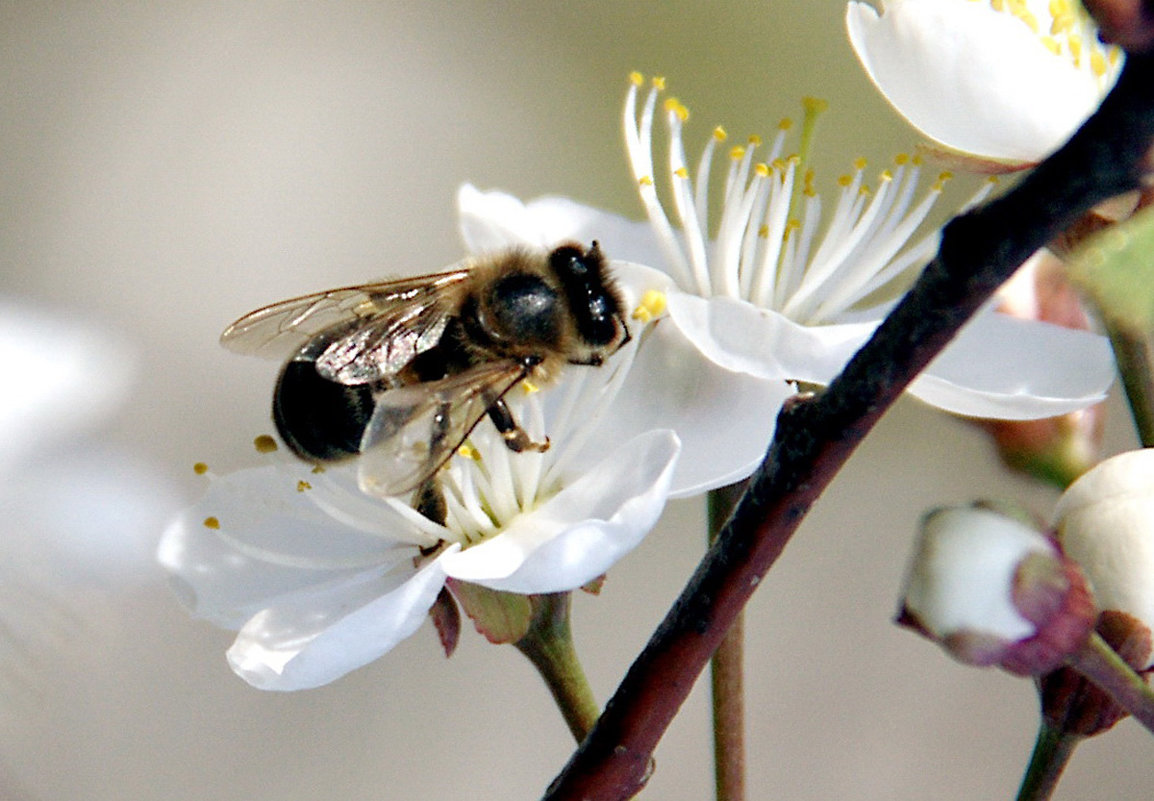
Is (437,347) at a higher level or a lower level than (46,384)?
higher

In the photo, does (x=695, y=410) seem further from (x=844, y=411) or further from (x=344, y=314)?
(x=844, y=411)

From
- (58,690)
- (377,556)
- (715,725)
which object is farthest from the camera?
(58,690)

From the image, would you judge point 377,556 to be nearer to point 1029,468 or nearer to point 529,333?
point 529,333

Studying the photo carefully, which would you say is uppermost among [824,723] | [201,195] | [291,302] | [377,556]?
[291,302]

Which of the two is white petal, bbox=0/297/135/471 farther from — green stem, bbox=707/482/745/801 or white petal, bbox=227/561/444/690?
green stem, bbox=707/482/745/801

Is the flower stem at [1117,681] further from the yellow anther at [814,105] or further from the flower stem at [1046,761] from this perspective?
the yellow anther at [814,105]

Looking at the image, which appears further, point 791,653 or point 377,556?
point 791,653

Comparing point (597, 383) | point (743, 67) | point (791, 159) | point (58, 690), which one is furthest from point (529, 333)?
point (743, 67)

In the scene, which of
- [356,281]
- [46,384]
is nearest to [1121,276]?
[46,384]

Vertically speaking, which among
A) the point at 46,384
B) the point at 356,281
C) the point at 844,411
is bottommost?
the point at 356,281
